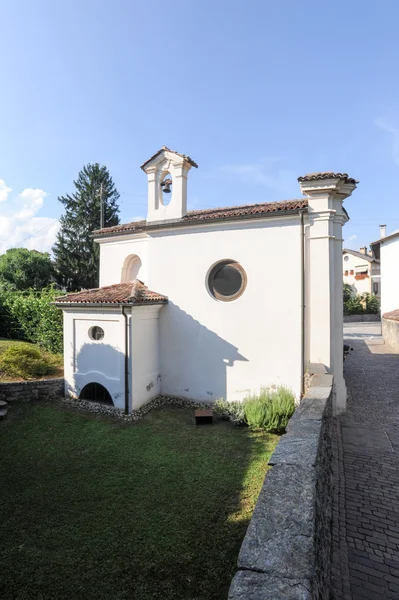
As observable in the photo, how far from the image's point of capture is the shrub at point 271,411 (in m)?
7.96

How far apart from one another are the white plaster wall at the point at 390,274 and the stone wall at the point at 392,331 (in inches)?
110

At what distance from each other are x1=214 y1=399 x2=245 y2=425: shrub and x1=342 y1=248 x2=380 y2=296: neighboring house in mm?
37989

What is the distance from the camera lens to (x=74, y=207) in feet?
119

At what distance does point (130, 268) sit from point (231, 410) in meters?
7.03

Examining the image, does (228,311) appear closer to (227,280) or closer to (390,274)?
(227,280)

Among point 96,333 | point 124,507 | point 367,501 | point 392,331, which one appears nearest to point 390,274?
point 392,331

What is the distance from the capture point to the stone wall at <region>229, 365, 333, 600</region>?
1811 mm

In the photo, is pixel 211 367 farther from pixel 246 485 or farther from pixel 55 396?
pixel 55 396

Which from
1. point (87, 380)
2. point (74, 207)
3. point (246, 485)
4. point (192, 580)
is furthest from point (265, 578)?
point (74, 207)

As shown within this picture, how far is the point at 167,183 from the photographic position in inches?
437

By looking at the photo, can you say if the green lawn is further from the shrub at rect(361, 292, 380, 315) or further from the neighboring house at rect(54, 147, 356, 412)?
the shrub at rect(361, 292, 380, 315)

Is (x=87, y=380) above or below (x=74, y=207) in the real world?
below

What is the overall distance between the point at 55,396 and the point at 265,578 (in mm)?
10210

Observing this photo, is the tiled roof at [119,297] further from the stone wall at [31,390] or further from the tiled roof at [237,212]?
→ the stone wall at [31,390]
